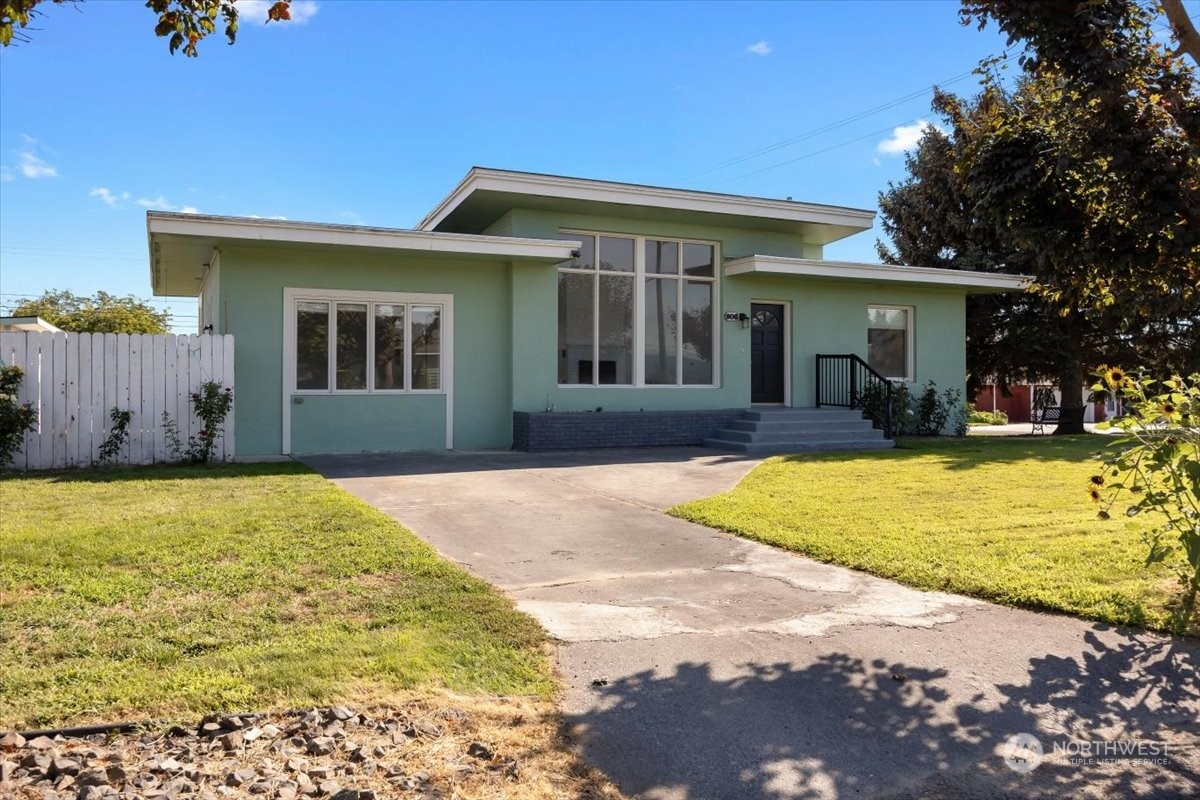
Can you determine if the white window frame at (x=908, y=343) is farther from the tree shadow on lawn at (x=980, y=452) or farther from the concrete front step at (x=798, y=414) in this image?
the concrete front step at (x=798, y=414)

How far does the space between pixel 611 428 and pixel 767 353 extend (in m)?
4.18

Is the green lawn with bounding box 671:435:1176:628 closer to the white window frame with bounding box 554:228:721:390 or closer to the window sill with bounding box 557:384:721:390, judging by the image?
the window sill with bounding box 557:384:721:390

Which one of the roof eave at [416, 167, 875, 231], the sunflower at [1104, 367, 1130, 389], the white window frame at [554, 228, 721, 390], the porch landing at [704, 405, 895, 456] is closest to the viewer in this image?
the sunflower at [1104, 367, 1130, 389]

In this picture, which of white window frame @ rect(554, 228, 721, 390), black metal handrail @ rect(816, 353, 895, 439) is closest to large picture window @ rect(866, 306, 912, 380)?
black metal handrail @ rect(816, 353, 895, 439)

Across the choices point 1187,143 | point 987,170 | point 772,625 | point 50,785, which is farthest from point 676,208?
point 50,785

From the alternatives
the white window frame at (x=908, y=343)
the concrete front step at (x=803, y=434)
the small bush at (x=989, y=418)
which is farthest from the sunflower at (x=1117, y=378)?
the small bush at (x=989, y=418)

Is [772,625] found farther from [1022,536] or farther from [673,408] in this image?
[673,408]

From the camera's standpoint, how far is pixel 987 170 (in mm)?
5746

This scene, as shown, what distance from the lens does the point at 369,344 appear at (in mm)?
13070

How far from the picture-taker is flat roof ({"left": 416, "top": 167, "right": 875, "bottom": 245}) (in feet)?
43.1

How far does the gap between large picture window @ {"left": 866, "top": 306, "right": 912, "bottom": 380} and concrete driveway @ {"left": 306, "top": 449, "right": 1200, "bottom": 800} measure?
39.7 ft

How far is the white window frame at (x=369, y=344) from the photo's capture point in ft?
41.0

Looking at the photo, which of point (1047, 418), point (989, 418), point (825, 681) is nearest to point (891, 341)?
point (1047, 418)

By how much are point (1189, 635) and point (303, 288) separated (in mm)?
11712
